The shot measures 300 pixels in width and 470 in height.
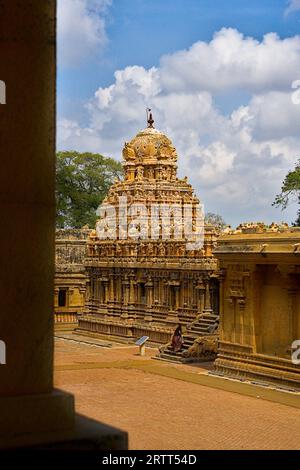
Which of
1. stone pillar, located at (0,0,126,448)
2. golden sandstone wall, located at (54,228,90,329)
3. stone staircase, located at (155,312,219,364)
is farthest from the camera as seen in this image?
golden sandstone wall, located at (54,228,90,329)

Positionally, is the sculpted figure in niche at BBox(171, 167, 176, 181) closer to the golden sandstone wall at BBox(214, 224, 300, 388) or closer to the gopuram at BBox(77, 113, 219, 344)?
the gopuram at BBox(77, 113, 219, 344)

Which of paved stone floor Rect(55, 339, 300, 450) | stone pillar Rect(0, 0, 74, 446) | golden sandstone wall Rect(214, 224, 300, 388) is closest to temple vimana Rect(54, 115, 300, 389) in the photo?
golden sandstone wall Rect(214, 224, 300, 388)

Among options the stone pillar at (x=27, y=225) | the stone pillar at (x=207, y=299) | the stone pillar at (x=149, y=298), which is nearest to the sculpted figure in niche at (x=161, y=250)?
the stone pillar at (x=149, y=298)

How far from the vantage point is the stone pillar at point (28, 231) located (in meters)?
3.69

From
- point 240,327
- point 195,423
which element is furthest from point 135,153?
point 195,423

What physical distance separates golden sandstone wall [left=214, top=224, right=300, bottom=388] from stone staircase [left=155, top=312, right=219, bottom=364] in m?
3.43

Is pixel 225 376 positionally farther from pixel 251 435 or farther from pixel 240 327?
pixel 251 435

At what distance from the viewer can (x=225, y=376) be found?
22.7 m

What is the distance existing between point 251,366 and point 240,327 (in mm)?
1375

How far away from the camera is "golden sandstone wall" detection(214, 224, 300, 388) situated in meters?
20.5

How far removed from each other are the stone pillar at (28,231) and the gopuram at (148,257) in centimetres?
2524

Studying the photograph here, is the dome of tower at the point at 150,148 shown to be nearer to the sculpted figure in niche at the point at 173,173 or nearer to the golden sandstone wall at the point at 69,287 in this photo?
the sculpted figure in niche at the point at 173,173

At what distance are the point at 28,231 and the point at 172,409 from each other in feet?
46.6

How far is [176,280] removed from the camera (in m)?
31.4
